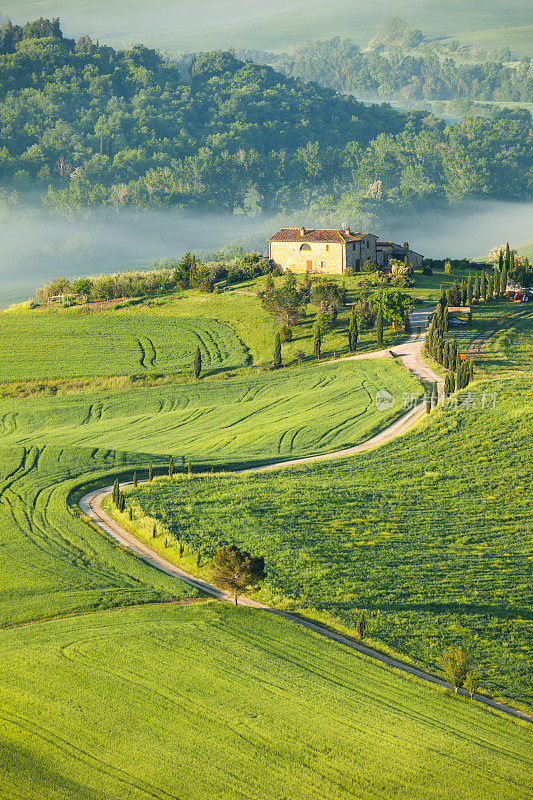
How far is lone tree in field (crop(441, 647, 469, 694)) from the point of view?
34.1m

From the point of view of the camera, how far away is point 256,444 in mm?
71812

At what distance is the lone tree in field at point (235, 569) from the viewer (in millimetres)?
41031

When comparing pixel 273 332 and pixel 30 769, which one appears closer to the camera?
pixel 30 769

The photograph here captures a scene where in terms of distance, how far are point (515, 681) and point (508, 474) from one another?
80.7 feet

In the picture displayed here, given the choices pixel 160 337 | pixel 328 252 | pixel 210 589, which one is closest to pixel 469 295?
pixel 328 252

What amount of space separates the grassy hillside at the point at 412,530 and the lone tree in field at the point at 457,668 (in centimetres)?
132

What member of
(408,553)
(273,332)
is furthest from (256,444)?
(273,332)

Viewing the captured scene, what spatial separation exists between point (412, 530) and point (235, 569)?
1375 centimetres

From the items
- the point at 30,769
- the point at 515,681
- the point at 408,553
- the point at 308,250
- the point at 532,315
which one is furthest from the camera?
the point at 308,250

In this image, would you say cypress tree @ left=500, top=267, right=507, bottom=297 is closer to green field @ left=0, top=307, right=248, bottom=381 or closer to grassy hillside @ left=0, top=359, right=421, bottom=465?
grassy hillside @ left=0, top=359, right=421, bottom=465

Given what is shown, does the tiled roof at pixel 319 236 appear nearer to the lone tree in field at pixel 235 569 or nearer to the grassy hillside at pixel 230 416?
the grassy hillside at pixel 230 416

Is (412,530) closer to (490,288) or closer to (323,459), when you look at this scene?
(323,459)

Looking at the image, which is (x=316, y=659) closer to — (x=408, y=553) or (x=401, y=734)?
(x=401, y=734)

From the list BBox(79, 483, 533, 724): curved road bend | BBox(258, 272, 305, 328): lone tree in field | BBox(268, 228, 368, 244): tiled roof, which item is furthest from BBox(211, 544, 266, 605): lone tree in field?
BBox(268, 228, 368, 244): tiled roof
